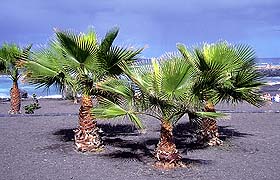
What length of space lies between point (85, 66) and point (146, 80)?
2013mm

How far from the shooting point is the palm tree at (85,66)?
29.7ft

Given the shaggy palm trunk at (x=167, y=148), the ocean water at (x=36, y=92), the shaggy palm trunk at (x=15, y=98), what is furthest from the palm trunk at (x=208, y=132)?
the shaggy palm trunk at (x=15, y=98)

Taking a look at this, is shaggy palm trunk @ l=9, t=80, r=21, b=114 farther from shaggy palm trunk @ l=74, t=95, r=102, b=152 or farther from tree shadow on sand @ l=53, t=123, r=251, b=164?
shaggy palm trunk @ l=74, t=95, r=102, b=152

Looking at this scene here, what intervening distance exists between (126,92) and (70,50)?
1.82 meters

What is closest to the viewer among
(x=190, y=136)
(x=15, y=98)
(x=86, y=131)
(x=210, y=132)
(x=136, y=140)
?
(x=86, y=131)

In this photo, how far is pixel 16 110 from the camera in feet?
60.1

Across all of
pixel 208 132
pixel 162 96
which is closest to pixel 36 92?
pixel 208 132

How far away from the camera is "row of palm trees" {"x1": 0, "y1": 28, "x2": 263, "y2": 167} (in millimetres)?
7480

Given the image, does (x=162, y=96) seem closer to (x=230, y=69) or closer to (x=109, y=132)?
(x=230, y=69)

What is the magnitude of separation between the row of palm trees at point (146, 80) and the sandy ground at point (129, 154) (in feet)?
1.61

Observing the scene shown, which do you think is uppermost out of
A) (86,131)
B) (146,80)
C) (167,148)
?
(146,80)

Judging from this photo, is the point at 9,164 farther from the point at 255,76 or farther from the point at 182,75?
the point at 255,76

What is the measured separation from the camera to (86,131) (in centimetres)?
952

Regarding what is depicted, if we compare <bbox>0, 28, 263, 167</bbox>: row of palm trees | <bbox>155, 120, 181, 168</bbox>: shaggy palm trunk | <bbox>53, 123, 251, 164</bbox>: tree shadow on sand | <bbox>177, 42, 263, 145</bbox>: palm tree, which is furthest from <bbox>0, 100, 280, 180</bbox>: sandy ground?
<bbox>177, 42, 263, 145</bbox>: palm tree
